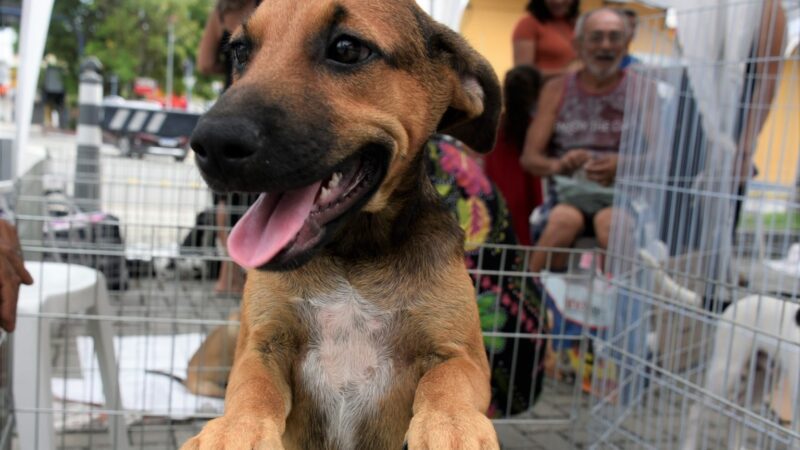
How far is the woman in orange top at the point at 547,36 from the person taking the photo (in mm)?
5500

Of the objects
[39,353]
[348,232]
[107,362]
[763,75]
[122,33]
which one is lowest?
[107,362]

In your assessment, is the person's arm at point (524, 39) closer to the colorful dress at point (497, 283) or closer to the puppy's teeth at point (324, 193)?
the colorful dress at point (497, 283)

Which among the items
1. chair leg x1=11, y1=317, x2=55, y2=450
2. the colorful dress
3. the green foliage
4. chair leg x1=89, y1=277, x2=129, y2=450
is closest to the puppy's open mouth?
the colorful dress

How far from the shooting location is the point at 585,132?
4898mm

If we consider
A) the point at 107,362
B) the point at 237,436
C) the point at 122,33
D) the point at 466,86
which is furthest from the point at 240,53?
the point at 122,33

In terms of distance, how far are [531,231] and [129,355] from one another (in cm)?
279

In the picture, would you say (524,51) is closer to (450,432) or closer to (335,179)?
(335,179)

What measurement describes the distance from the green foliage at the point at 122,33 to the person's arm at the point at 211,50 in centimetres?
2987

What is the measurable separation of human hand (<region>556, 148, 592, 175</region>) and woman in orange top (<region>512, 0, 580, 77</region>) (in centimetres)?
97

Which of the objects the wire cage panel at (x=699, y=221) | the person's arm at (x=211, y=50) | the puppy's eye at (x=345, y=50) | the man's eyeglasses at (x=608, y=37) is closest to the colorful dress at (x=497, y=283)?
the wire cage panel at (x=699, y=221)

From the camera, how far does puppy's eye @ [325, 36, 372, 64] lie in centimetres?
173

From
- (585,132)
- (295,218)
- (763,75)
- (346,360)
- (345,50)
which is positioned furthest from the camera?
(585,132)

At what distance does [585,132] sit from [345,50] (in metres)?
3.47

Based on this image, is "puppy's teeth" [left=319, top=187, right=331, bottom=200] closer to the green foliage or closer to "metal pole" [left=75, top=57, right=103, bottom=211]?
"metal pole" [left=75, top=57, right=103, bottom=211]
